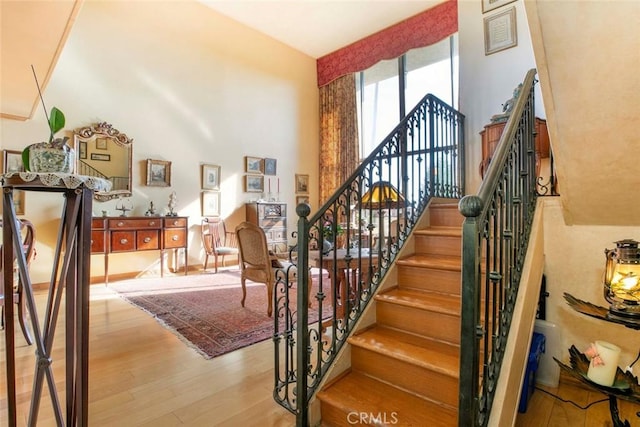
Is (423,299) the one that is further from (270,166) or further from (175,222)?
(270,166)

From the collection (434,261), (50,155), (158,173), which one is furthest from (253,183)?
(50,155)

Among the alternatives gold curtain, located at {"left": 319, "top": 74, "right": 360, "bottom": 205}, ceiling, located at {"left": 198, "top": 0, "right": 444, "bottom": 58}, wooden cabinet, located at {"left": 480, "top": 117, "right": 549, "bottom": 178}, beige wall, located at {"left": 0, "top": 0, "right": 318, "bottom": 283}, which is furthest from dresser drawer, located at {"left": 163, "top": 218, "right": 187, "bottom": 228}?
wooden cabinet, located at {"left": 480, "top": 117, "right": 549, "bottom": 178}

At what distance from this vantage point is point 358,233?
2322 mm

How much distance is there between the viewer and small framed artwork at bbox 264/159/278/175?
6.59m

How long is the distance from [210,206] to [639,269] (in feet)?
18.3

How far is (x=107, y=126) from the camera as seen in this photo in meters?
4.66

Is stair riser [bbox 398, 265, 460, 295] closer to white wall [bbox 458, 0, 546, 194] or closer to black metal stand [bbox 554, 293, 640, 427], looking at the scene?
black metal stand [bbox 554, 293, 640, 427]

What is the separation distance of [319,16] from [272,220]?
397 cm

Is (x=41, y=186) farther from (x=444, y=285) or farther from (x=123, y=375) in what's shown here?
(x=444, y=285)

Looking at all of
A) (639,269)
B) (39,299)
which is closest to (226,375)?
(639,269)

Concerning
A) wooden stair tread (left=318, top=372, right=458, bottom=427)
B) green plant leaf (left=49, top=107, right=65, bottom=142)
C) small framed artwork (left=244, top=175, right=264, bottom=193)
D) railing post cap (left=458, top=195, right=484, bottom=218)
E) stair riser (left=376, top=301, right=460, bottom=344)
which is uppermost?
small framed artwork (left=244, top=175, right=264, bottom=193)

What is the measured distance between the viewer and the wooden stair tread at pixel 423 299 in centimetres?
178

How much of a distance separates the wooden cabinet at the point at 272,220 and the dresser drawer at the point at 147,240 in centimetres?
171

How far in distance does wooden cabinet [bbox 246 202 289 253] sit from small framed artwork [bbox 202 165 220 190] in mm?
729
